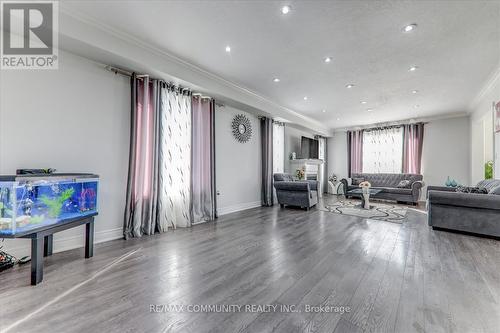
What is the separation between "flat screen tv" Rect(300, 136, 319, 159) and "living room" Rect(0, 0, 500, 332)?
254 cm

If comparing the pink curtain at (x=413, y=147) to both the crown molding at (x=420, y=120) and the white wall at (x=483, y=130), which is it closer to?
the crown molding at (x=420, y=120)

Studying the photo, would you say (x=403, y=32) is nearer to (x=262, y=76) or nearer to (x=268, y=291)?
(x=262, y=76)

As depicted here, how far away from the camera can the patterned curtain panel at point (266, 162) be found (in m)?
5.76

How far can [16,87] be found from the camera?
2305 mm

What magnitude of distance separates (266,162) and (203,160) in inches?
83.9

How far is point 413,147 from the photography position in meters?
6.92

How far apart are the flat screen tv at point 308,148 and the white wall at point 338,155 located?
148 cm

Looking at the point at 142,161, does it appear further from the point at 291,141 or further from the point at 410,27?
the point at 291,141

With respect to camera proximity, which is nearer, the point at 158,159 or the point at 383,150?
the point at 158,159

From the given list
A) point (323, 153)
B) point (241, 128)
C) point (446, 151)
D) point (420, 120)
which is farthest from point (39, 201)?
point (446, 151)

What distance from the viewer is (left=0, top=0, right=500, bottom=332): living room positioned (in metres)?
1.57

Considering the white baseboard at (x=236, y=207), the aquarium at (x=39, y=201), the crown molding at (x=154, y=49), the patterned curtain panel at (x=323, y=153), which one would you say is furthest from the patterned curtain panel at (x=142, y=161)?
the patterned curtain panel at (x=323, y=153)

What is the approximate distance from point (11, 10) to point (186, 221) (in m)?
3.37

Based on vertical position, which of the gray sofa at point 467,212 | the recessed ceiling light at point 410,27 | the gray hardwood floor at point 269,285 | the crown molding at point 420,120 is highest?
the recessed ceiling light at point 410,27
